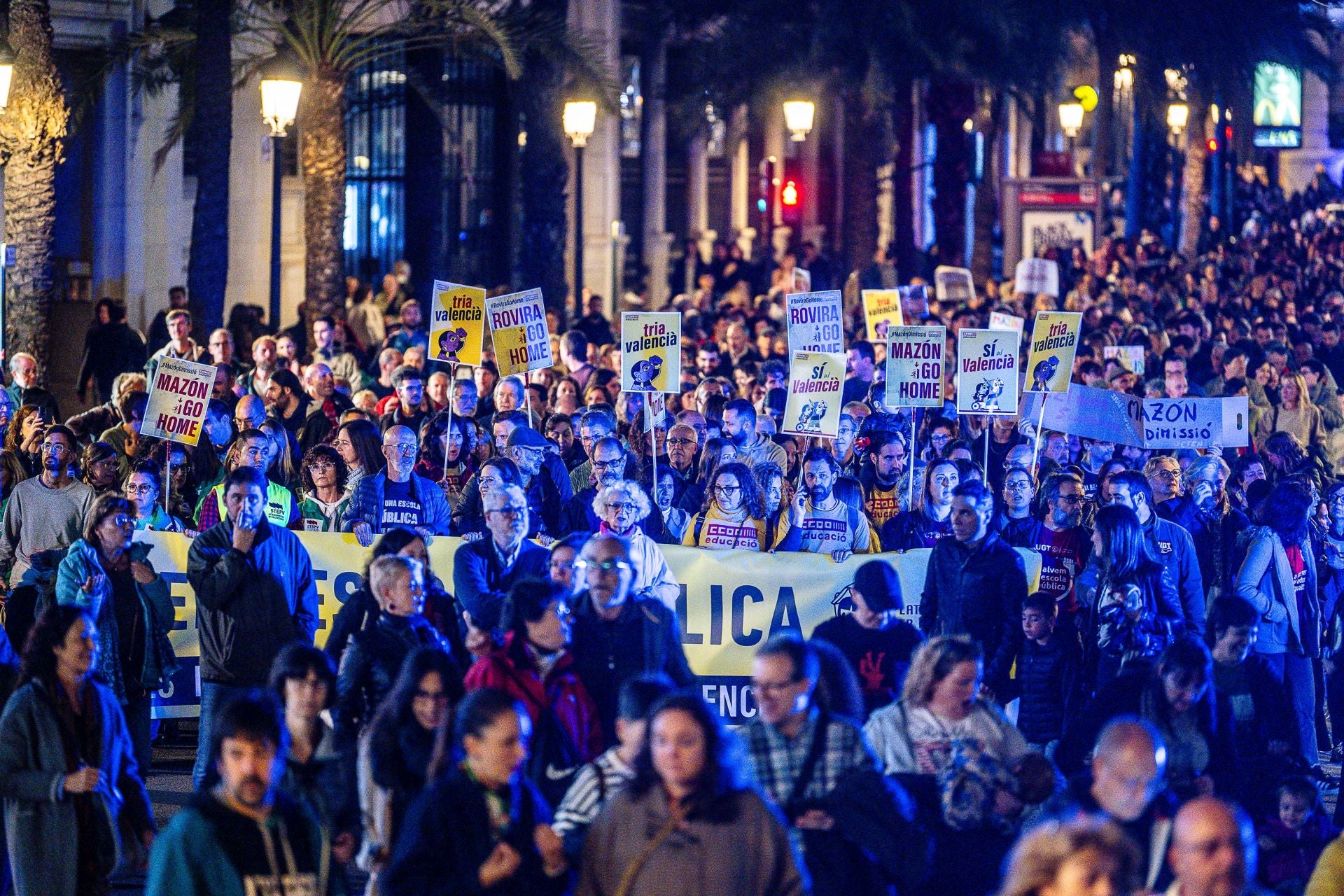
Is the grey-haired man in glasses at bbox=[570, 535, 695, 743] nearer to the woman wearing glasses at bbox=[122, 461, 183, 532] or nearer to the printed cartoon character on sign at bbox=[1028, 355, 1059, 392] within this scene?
the woman wearing glasses at bbox=[122, 461, 183, 532]


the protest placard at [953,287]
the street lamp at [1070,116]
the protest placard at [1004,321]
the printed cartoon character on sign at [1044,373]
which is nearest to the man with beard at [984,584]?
the printed cartoon character on sign at [1044,373]

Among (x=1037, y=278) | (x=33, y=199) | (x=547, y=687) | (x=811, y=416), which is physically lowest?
(x=547, y=687)

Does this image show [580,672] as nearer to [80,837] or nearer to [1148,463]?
[80,837]

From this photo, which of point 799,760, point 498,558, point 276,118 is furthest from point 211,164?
point 799,760

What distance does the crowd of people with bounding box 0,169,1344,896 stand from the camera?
6074mm

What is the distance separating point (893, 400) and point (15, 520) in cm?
572

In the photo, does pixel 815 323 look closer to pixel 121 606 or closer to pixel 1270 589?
pixel 1270 589

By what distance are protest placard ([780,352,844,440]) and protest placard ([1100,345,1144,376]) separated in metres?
5.78

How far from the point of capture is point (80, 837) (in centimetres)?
732

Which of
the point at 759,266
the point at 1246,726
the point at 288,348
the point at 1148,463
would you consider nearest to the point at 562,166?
the point at 759,266

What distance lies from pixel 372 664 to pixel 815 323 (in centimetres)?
781

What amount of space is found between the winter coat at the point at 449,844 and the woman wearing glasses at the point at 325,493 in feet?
17.9

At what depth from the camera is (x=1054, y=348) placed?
15.0 metres

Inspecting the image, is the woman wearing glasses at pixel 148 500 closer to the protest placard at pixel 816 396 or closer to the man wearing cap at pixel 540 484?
the man wearing cap at pixel 540 484
